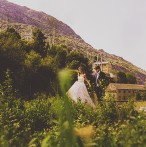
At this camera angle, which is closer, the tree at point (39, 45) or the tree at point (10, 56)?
the tree at point (10, 56)

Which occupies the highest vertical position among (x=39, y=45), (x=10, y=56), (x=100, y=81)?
(x=39, y=45)

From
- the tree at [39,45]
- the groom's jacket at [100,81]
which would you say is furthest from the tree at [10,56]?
the groom's jacket at [100,81]

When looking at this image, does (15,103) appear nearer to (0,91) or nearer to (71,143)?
(0,91)

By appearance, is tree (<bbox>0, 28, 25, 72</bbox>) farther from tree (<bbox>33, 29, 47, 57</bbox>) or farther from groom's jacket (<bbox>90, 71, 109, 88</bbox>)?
groom's jacket (<bbox>90, 71, 109, 88</bbox>)

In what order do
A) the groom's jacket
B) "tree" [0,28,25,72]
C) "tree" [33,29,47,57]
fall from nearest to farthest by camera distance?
the groom's jacket, "tree" [0,28,25,72], "tree" [33,29,47,57]

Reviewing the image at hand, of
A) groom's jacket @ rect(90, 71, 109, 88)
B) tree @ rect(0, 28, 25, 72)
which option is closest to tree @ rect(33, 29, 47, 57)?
tree @ rect(0, 28, 25, 72)

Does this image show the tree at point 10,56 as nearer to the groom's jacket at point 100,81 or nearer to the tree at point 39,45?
the tree at point 39,45

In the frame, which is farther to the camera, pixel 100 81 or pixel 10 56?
pixel 10 56

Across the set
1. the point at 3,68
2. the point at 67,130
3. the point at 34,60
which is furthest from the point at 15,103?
the point at 34,60

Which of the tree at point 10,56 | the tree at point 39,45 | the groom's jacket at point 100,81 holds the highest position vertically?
the tree at point 39,45

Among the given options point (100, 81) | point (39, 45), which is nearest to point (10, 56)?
point (39, 45)

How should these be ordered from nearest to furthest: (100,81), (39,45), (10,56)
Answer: (100,81)
(10,56)
(39,45)

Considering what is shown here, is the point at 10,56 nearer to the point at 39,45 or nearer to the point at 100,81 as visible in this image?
the point at 39,45

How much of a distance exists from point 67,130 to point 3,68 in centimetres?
3701
